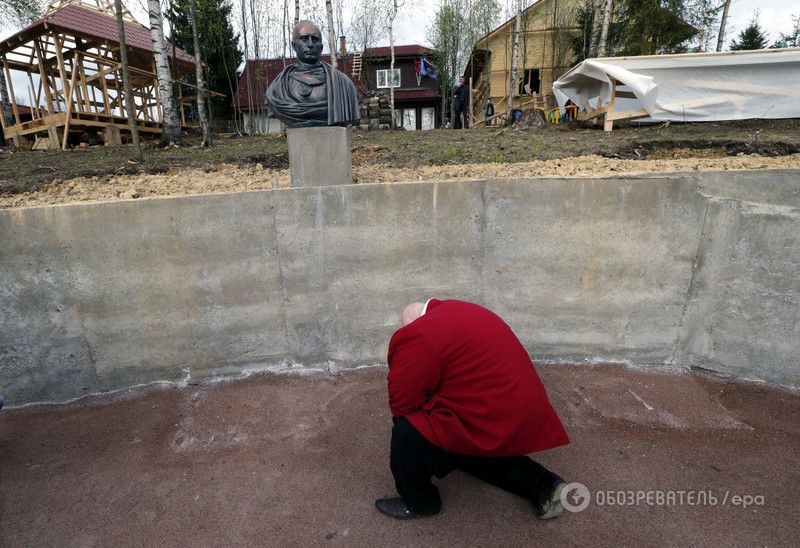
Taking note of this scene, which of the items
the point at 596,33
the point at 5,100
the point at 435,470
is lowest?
the point at 435,470

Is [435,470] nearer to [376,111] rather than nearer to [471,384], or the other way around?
[471,384]

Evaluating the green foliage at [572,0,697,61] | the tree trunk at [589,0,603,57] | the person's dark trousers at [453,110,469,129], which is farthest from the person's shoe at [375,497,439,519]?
the person's dark trousers at [453,110,469,129]

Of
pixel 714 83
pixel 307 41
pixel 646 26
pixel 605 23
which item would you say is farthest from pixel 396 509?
pixel 646 26

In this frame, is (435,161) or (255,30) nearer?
(435,161)

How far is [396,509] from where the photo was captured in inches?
103

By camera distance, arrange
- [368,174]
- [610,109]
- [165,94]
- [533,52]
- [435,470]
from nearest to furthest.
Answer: [435,470], [368,174], [610,109], [165,94], [533,52]

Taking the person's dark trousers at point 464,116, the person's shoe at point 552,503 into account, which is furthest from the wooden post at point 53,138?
the person's dark trousers at point 464,116

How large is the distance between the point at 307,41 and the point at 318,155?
105 centimetres

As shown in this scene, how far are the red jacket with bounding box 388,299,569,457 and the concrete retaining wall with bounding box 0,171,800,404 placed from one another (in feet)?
6.12

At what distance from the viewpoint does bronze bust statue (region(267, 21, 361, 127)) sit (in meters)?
4.28

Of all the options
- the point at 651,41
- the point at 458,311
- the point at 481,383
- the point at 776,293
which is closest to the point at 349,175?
the point at 458,311

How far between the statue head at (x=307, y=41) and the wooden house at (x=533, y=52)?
655 inches

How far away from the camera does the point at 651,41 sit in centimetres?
1598

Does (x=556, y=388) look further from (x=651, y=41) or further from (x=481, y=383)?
(x=651, y=41)
